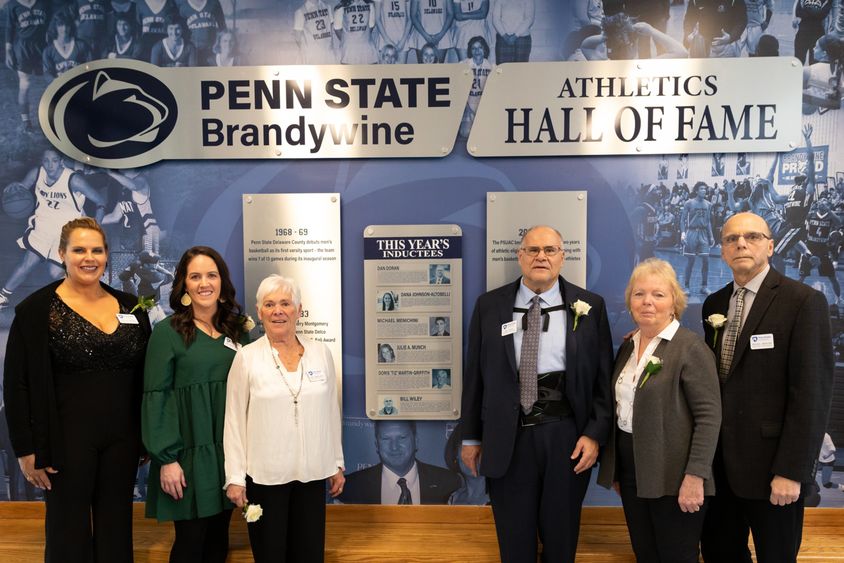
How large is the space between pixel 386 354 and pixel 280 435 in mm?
956

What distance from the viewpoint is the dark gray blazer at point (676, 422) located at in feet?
6.72

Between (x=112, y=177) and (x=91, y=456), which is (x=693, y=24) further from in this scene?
(x=91, y=456)

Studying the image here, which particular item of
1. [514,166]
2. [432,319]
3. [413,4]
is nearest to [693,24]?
[514,166]

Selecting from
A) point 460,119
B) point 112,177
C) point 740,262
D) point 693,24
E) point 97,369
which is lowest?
point 97,369

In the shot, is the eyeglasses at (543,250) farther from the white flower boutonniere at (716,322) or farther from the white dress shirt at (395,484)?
the white dress shirt at (395,484)

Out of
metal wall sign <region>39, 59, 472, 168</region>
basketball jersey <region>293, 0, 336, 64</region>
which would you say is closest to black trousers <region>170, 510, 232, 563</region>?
metal wall sign <region>39, 59, 472, 168</region>

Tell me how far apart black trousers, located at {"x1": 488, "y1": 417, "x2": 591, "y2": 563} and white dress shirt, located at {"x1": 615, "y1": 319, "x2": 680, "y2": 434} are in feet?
0.79

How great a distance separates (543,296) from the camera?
2480 mm

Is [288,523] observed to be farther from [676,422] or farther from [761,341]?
[761,341]

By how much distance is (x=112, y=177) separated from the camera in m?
3.16

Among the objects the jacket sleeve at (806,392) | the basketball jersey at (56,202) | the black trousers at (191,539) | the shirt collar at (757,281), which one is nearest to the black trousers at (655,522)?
the jacket sleeve at (806,392)

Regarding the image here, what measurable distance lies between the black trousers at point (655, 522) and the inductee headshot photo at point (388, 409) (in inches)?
50.2

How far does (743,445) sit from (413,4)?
2561 millimetres

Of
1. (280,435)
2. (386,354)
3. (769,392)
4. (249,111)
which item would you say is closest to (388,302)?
(386,354)
